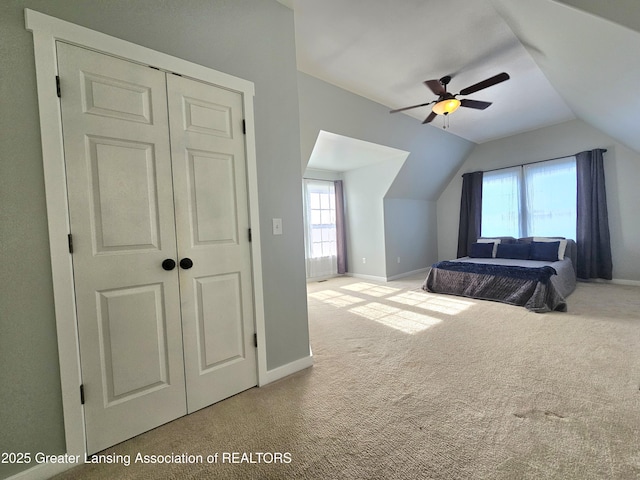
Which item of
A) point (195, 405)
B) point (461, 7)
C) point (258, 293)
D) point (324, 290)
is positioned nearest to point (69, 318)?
point (195, 405)

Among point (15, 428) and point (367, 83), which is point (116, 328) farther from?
point (367, 83)

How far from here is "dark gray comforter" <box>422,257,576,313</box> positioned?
3215 mm

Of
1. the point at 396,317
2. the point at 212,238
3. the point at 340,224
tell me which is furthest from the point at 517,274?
the point at 212,238

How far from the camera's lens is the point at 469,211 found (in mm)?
5824

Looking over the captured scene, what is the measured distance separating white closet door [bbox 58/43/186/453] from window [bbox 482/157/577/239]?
6.07m

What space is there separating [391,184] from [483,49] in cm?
270

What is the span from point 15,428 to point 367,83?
3852 millimetres

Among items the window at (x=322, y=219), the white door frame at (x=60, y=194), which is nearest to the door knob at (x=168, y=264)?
the white door frame at (x=60, y=194)

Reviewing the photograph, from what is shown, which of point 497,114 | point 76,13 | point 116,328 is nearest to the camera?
point 76,13

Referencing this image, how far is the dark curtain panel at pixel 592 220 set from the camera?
4.30 m

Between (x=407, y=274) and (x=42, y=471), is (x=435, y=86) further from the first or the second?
(x=407, y=274)

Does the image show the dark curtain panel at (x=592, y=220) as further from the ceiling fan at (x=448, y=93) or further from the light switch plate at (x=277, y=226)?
the light switch plate at (x=277, y=226)

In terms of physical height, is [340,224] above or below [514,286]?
above

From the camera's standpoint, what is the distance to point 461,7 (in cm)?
205
